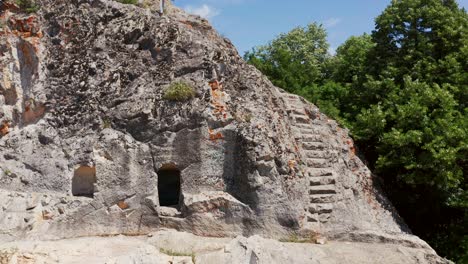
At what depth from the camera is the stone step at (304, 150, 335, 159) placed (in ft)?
47.3

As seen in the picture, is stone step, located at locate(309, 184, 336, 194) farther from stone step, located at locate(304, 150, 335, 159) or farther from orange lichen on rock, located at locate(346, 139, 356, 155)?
orange lichen on rock, located at locate(346, 139, 356, 155)

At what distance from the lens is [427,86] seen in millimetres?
15219

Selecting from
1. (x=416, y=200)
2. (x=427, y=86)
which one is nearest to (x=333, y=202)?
(x=416, y=200)

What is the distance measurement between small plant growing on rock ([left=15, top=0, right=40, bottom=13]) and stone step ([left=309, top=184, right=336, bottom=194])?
31.5 feet

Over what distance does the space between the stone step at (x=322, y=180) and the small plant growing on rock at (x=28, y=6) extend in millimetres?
9484

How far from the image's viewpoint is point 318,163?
46.7 feet

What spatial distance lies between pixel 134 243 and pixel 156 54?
213 inches

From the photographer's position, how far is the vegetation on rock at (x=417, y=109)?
1397 cm

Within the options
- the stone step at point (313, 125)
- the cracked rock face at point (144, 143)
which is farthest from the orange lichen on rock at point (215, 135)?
the stone step at point (313, 125)

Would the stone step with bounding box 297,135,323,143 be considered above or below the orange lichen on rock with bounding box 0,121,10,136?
below

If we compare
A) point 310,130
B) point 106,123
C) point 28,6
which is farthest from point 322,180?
point 28,6

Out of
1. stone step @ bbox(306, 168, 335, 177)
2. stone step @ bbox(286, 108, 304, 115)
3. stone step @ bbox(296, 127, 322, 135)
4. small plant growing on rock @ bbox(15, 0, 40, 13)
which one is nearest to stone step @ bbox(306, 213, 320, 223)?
stone step @ bbox(306, 168, 335, 177)

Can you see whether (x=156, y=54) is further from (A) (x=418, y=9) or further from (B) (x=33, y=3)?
(A) (x=418, y=9)

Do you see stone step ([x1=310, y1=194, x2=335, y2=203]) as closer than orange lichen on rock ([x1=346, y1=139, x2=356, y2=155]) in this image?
Yes
